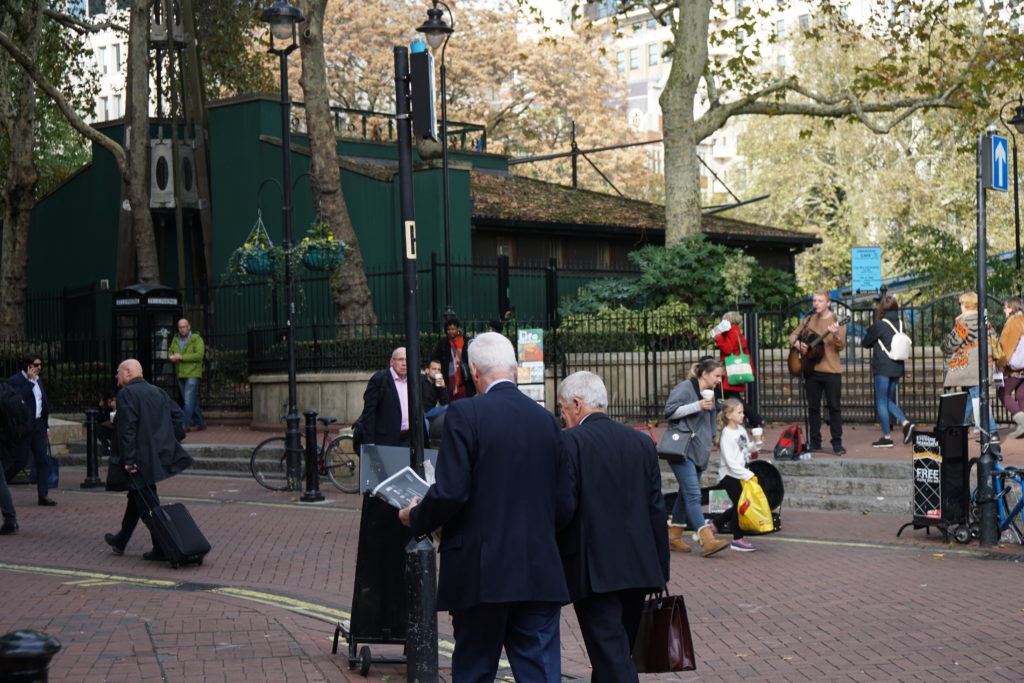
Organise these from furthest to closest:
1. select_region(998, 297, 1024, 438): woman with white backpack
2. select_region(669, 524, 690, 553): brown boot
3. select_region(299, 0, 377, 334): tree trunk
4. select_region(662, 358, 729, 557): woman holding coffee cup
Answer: select_region(299, 0, 377, 334): tree trunk, select_region(998, 297, 1024, 438): woman with white backpack, select_region(669, 524, 690, 553): brown boot, select_region(662, 358, 729, 557): woman holding coffee cup

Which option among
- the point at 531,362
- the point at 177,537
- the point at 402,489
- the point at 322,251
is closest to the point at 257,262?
the point at 322,251

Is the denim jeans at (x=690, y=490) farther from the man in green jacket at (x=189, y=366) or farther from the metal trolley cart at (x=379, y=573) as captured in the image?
the man in green jacket at (x=189, y=366)

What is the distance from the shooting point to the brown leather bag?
19.2 feet

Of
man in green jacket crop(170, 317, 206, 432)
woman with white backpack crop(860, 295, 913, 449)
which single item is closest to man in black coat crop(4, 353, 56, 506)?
man in green jacket crop(170, 317, 206, 432)

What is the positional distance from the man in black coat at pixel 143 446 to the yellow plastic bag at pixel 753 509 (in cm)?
492

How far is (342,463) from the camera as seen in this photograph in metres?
16.5

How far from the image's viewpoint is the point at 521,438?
527cm

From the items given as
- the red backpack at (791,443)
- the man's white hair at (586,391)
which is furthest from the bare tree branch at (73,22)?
the man's white hair at (586,391)

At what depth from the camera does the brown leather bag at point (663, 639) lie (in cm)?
585

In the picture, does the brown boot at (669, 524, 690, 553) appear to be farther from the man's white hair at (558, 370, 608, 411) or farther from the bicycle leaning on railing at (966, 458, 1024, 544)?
the man's white hair at (558, 370, 608, 411)

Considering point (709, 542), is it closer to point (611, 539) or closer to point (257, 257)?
point (611, 539)

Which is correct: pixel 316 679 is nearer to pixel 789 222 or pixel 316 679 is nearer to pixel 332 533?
pixel 332 533

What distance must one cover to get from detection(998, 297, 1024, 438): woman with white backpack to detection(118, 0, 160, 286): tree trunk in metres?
16.5

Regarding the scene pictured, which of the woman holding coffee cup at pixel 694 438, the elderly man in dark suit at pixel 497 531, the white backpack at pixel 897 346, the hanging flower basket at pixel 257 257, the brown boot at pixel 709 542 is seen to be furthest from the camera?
the hanging flower basket at pixel 257 257
